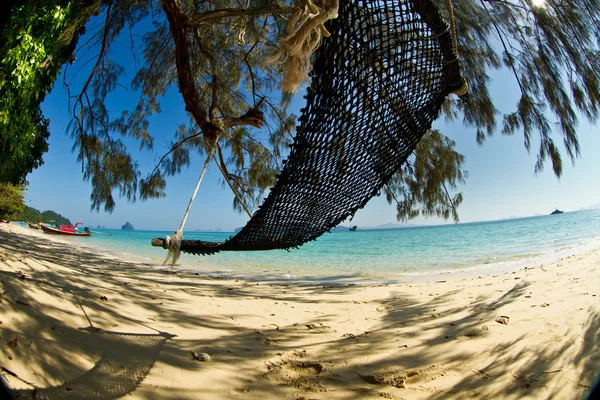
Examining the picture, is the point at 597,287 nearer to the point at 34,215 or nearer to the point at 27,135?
the point at 27,135

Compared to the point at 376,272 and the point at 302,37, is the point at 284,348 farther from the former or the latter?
the point at 376,272

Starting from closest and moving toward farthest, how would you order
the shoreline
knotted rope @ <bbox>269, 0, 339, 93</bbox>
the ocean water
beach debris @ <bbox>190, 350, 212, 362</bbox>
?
knotted rope @ <bbox>269, 0, 339, 93</bbox> < beach debris @ <bbox>190, 350, 212, 362</bbox> < the shoreline < the ocean water

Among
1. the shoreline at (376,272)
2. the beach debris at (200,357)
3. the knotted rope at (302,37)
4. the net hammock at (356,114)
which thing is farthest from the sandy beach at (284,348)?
the shoreline at (376,272)

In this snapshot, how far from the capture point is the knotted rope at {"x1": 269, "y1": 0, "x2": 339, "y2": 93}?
0.93 m

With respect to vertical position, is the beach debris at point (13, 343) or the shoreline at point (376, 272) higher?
the beach debris at point (13, 343)

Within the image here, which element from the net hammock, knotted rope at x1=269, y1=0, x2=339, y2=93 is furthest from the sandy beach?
knotted rope at x1=269, y1=0, x2=339, y2=93

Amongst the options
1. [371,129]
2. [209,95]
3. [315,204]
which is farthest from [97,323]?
[209,95]

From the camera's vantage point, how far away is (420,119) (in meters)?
1.50

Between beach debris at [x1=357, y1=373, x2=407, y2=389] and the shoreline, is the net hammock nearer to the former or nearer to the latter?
beach debris at [x1=357, y1=373, x2=407, y2=389]

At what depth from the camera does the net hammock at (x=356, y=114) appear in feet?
3.77

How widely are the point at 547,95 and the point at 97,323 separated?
291cm

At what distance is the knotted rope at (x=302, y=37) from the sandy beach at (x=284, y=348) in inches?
45.8

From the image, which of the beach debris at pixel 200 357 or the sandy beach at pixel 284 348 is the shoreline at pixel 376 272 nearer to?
the sandy beach at pixel 284 348

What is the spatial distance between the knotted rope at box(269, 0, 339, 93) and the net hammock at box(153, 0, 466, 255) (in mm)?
74
